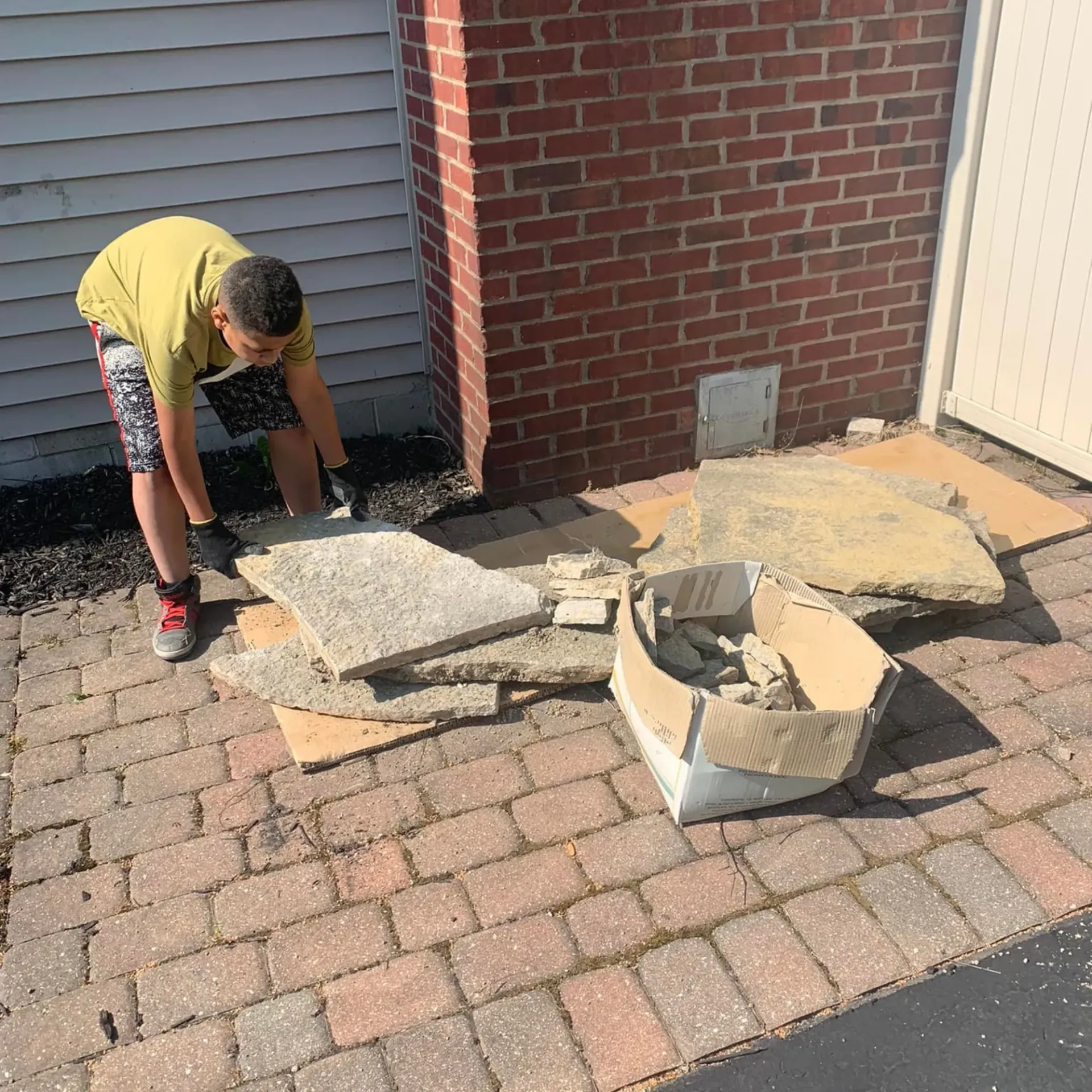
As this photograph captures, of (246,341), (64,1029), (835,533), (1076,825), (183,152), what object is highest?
(183,152)

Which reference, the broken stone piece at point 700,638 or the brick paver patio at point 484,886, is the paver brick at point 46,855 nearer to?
the brick paver patio at point 484,886

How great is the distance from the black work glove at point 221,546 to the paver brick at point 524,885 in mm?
1473

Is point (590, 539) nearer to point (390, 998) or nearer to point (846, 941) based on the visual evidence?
point (846, 941)

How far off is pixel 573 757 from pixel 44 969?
1394 millimetres

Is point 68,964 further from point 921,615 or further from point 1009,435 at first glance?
point 1009,435

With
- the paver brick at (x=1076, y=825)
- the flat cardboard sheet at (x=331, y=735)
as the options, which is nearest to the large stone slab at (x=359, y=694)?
the flat cardboard sheet at (x=331, y=735)

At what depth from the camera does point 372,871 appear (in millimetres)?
2473

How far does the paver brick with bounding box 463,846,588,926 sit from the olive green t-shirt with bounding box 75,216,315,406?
5.45 feet

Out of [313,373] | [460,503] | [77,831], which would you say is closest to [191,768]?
[77,831]

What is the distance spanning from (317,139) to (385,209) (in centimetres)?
40

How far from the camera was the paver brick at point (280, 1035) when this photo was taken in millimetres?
2047

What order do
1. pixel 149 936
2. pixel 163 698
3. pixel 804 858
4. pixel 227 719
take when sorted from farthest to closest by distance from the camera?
pixel 163 698, pixel 227 719, pixel 804 858, pixel 149 936

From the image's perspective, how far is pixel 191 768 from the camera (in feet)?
9.30

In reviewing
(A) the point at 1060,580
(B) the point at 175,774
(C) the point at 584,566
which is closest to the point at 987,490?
(A) the point at 1060,580
